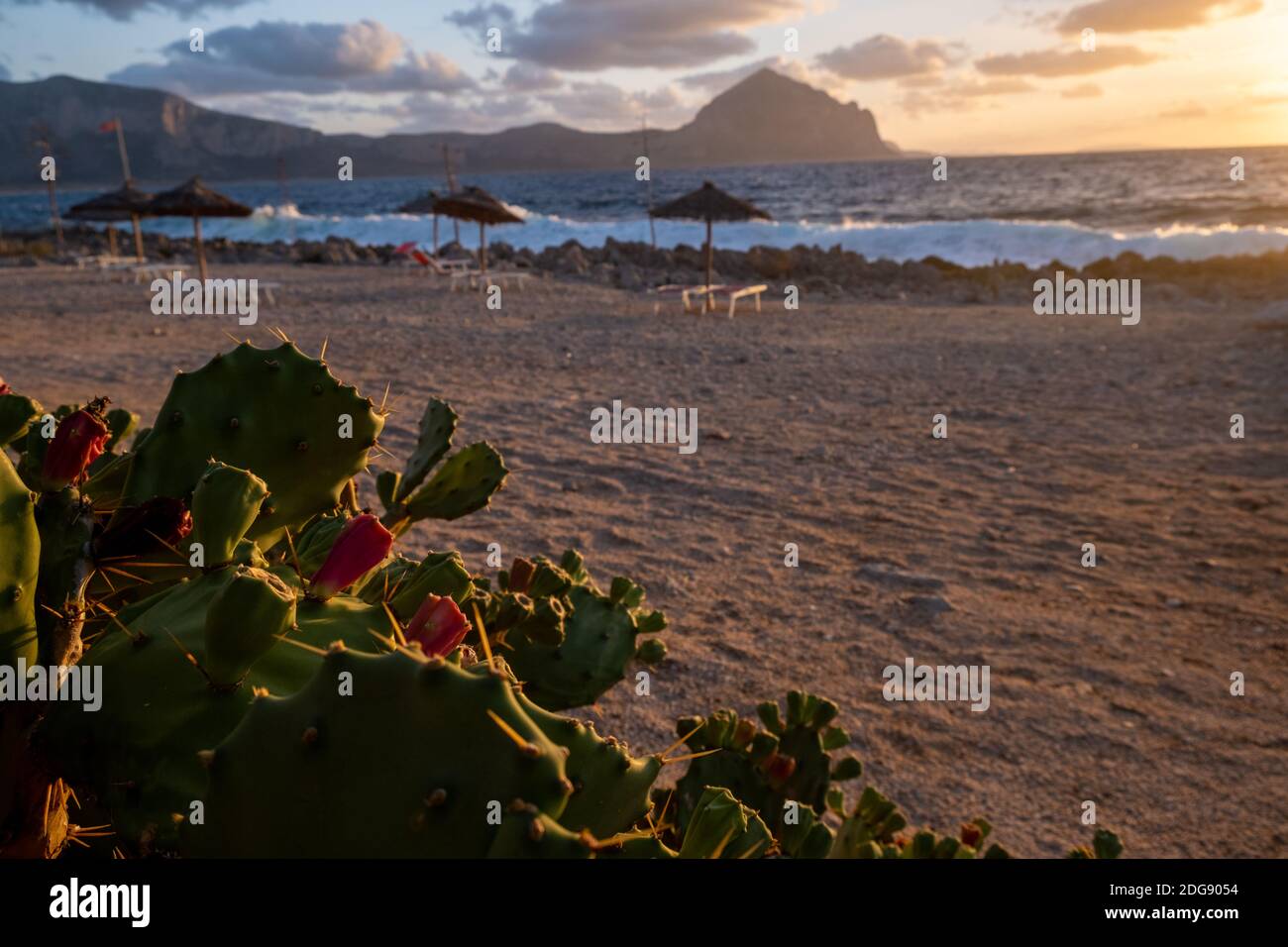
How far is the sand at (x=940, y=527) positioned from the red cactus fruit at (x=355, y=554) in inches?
86.4

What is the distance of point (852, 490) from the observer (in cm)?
582

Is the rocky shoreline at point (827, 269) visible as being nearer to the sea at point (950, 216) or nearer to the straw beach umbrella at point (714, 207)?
the straw beach umbrella at point (714, 207)

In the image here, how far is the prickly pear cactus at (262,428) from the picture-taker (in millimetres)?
1385

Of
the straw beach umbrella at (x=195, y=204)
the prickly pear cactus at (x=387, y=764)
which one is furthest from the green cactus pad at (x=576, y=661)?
the straw beach umbrella at (x=195, y=204)

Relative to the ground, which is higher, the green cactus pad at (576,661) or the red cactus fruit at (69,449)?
the red cactus fruit at (69,449)

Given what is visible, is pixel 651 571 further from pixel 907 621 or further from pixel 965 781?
pixel 965 781

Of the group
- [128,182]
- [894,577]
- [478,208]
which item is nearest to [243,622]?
[894,577]

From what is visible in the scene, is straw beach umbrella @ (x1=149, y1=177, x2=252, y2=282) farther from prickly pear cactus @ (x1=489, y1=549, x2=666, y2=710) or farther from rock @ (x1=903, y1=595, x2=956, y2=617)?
prickly pear cactus @ (x1=489, y1=549, x2=666, y2=710)

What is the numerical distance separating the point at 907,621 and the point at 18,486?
3608 mm

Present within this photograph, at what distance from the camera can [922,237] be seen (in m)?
27.3

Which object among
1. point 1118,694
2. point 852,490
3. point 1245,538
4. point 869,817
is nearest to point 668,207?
point 852,490

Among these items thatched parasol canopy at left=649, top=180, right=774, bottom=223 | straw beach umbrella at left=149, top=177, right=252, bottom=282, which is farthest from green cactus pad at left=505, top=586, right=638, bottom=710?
straw beach umbrella at left=149, top=177, right=252, bottom=282

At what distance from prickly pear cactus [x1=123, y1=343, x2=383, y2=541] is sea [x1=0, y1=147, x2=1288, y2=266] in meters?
9.63
